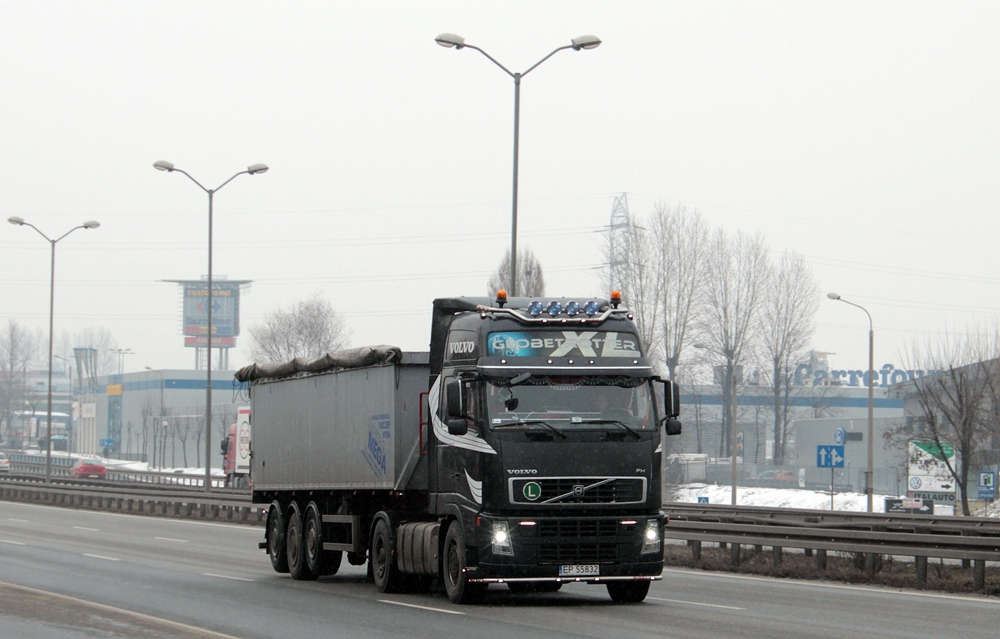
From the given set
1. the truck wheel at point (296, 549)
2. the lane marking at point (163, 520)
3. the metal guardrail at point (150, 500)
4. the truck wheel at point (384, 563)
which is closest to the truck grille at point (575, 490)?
the truck wheel at point (384, 563)

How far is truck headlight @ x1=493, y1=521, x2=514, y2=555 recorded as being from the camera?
46.6 feet

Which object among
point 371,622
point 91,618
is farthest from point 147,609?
point 371,622

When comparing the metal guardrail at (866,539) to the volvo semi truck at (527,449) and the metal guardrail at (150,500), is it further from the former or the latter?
the metal guardrail at (150,500)

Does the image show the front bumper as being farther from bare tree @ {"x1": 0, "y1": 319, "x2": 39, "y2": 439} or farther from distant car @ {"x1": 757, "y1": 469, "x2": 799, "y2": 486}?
bare tree @ {"x1": 0, "y1": 319, "x2": 39, "y2": 439}

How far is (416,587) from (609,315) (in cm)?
465

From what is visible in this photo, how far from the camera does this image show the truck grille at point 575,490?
563 inches

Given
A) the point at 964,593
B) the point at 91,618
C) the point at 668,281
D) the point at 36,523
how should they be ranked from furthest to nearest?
the point at 668,281 → the point at 36,523 → the point at 964,593 → the point at 91,618

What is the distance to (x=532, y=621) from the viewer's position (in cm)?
1321

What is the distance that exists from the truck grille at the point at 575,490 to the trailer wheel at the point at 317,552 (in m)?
5.63

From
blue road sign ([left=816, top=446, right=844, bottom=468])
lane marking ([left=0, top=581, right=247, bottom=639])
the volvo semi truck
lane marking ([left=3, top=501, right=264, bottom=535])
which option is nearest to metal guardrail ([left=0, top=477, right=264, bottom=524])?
lane marking ([left=3, top=501, right=264, bottom=535])

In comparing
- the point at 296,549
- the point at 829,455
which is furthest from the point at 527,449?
the point at 829,455

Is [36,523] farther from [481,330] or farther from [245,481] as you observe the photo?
[481,330]

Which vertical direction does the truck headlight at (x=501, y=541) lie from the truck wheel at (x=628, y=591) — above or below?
above

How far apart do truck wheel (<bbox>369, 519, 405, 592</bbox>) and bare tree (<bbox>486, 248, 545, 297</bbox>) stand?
49916mm
